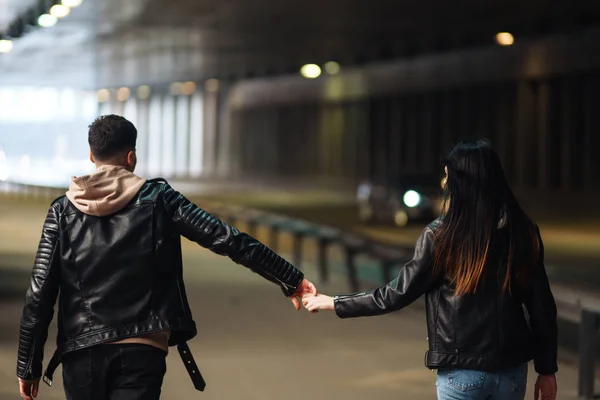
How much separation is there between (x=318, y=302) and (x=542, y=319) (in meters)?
1.07

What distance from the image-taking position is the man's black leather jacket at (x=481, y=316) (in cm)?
474

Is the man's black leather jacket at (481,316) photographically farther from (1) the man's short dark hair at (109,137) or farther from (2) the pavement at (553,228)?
(2) the pavement at (553,228)

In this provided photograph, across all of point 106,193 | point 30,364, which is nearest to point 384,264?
point 30,364

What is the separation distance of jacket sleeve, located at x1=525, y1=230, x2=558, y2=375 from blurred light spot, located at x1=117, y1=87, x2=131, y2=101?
8580 centimetres

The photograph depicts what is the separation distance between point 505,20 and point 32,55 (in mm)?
28115

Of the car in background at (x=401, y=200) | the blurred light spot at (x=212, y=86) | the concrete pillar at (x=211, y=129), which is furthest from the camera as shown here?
the concrete pillar at (x=211, y=129)

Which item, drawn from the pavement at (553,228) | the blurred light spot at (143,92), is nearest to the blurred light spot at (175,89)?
the blurred light spot at (143,92)

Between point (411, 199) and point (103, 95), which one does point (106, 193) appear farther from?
point (103, 95)

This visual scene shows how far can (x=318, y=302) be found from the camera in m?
5.63

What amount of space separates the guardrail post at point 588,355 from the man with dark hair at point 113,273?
5.14 metres

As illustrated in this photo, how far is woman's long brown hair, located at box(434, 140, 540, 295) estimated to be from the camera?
474 centimetres

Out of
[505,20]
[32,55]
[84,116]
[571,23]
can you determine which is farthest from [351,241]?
[84,116]

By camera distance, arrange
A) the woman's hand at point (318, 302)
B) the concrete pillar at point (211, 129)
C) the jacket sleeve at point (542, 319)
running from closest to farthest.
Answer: the jacket sleeve at point (542, 319) < the woman's hand at point (318, 302) < the concrete pillar at point (211, 129)

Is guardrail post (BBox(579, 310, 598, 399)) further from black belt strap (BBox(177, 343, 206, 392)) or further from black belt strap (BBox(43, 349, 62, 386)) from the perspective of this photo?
black belt strap (BBox(43, 349, 62, 386))
